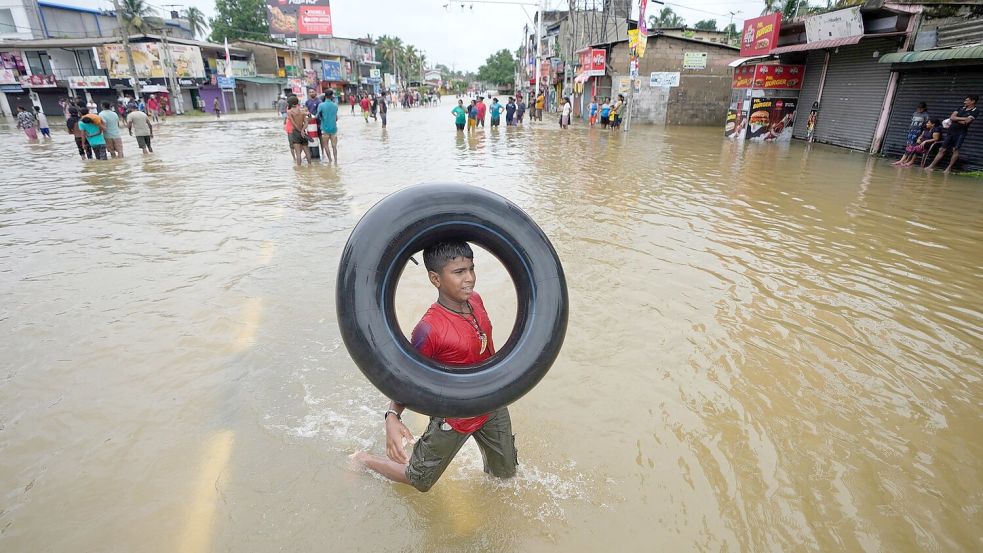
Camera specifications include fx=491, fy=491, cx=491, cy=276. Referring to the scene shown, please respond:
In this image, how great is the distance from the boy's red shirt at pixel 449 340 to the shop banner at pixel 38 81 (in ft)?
158

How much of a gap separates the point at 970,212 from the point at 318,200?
1122 centimetres

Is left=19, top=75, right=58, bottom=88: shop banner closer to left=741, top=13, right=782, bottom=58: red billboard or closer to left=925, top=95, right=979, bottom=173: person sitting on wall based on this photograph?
left=741, top=13, right=782, bottom=58: red billboard

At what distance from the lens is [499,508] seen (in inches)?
101

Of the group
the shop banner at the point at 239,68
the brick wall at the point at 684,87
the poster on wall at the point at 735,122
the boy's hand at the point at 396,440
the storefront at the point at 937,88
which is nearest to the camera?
the boy's hand at the point at 396,440

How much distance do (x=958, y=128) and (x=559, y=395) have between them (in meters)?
13.9

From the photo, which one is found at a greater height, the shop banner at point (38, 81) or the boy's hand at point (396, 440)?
the shop banner at point (38, 81)

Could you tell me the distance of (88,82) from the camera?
35844 mm

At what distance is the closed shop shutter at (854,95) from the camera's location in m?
15.1

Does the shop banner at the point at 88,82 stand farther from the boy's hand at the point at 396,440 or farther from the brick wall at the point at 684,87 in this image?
the boy's hand at the point at 396,440

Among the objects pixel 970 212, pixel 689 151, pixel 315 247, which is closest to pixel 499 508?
pixel 315 247

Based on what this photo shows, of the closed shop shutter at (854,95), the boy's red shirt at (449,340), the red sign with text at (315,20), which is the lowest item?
the boy's red shirt at (449,340)

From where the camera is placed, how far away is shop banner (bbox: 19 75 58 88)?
3512 cm

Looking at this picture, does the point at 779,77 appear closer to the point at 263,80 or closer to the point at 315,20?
the point at 315,20

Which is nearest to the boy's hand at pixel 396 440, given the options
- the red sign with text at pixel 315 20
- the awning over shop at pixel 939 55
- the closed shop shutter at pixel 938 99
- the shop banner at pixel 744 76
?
the awning over shop at pixel 939 55
